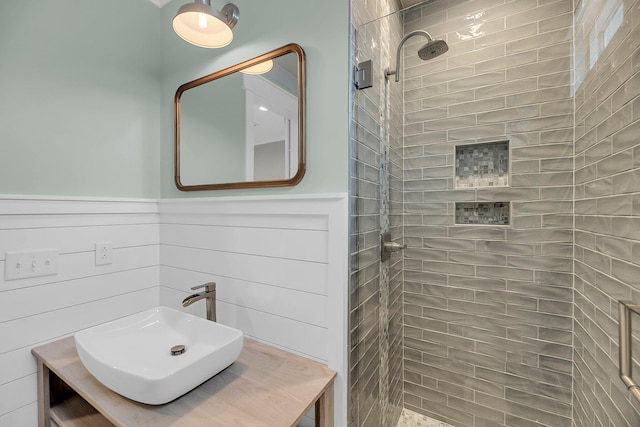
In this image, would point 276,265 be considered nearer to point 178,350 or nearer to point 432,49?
point 178,350

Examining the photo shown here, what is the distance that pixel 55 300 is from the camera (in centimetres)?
119

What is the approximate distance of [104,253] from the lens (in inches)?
53.1

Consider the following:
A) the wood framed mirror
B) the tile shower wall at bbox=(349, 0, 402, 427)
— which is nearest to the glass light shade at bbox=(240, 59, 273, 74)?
the wood framed mirror

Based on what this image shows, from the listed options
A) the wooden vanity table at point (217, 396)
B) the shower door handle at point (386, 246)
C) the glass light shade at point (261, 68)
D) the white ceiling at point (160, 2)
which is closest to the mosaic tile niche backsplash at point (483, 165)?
the shower door handle at point (386, 246)

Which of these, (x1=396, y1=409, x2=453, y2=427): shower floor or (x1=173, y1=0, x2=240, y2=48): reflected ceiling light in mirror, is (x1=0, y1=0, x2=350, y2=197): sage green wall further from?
(x1=396, y1=409, x2=453, y2=427): shower floor

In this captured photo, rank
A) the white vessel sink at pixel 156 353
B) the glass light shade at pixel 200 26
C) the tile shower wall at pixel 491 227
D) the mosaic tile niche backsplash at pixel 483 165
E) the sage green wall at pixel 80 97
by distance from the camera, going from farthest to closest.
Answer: the mosaic tile niche backsplash at pixel 483 165
the tile shower wall at pixel 491 227
the sage green wall at pixel 80 97
the glass light shade at pixel 200 26
the white vessel sink at pixel 156 353

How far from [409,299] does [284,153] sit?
1099 mm

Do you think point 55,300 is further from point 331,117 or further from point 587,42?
point 587,42

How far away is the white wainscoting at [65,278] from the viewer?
107 cm

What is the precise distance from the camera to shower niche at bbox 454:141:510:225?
1.39 metres

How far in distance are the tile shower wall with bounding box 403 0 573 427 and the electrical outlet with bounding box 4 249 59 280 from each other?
169 centimetres

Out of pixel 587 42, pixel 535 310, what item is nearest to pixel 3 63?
pixel 587 42

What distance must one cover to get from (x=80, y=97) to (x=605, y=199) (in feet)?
7.23

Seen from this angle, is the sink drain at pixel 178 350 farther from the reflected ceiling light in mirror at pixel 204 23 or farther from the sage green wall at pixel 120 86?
the reflected ceiling light in mirror at pixel 204 23
